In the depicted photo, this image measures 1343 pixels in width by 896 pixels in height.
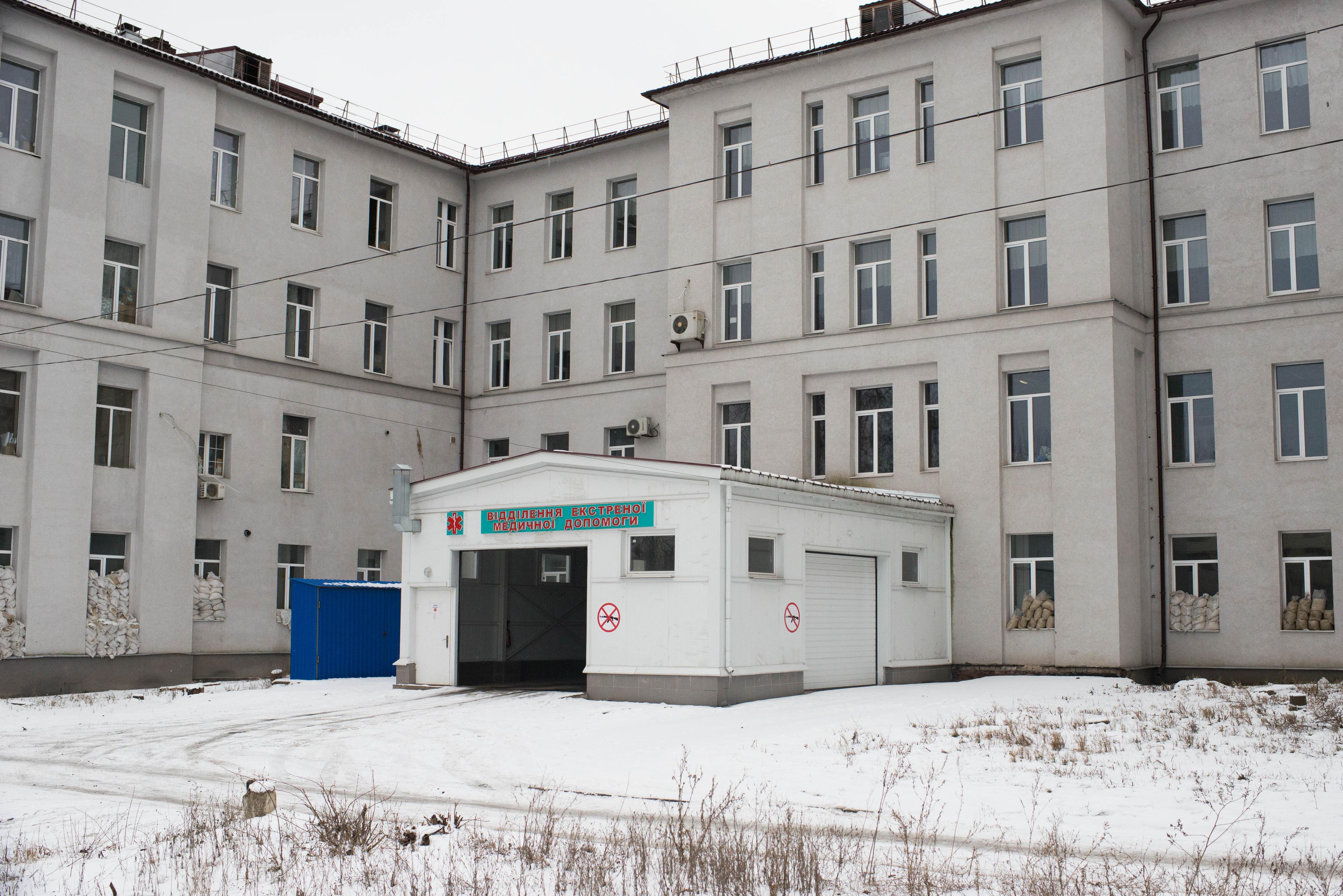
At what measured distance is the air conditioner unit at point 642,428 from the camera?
34.5 metres

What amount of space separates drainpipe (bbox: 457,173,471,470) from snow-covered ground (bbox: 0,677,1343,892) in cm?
1488

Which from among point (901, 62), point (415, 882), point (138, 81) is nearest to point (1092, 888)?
point (415, 882)

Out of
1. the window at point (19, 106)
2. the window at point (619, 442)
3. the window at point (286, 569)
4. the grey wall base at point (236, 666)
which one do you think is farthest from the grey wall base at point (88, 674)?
the window at point (619, 442)

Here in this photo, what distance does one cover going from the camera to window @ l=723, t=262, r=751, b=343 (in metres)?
32.0

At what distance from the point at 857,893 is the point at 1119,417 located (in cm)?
2001

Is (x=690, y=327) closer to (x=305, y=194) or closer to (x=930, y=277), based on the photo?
(x=930, y=277)

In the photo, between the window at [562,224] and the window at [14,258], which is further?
the window at [562,224]

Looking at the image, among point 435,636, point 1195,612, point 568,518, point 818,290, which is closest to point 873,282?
point 818,290

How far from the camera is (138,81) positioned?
3014cm

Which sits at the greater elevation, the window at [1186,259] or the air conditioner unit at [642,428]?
the window at [1186,259]

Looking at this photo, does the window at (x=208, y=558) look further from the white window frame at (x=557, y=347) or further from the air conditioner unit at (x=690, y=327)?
the air conditioner unit at (x=690, y=327)

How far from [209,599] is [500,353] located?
11858 millimetres

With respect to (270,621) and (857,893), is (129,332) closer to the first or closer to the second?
(270,621)

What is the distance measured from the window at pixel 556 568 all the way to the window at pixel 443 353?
9022 mm
